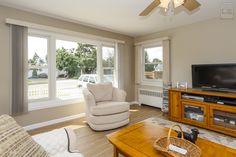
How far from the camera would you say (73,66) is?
3.78 metres

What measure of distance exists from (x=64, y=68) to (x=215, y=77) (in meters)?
3.29

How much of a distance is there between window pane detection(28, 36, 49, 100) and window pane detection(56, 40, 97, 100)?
0.28 m

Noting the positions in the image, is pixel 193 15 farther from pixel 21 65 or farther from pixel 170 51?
pixel 21 65

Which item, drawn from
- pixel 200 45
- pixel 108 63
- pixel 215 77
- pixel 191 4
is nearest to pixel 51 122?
pixel 108 63

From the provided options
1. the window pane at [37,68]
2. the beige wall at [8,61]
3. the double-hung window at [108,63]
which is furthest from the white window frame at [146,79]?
the window pane at [37,68]

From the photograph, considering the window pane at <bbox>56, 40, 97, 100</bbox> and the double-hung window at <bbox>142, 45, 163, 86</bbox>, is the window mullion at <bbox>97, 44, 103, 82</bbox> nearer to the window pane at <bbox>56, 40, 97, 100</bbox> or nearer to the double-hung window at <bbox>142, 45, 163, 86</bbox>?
the window pane at <bbox>56, 40, 97, 100</bbox>

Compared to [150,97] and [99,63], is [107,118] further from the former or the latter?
[150,97]

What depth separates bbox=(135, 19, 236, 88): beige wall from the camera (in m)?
3.14

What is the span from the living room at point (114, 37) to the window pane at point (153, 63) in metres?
0.17

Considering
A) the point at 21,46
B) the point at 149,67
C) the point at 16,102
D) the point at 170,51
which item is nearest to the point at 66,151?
the point at 16,102

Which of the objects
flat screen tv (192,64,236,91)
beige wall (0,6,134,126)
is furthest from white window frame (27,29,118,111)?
flat screen tv (192,64,236,91)

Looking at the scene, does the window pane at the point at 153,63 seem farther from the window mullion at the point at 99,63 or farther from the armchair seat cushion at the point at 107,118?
the armchair seat cushion at the point at 107,118

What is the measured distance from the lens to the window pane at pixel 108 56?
4391 mm

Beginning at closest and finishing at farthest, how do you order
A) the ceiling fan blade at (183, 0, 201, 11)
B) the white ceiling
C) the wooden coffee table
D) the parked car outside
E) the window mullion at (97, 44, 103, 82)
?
the wooden coffee table
the ceiling fan blade at (183, 0, 201, 11)
the white ceiling
the parked car outside
the window mullion at (97, 44, 103, 82)
